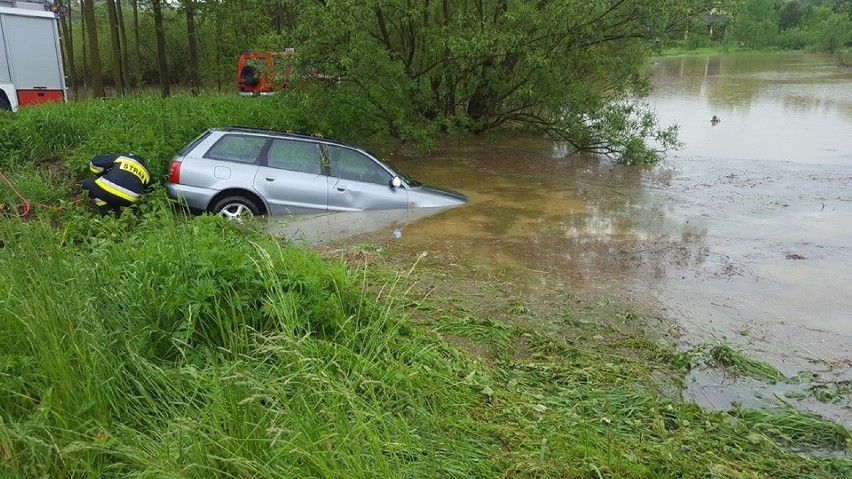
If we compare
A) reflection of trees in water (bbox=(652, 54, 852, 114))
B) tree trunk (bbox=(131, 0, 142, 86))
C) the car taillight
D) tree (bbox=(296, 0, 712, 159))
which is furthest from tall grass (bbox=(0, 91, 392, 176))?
reflection of trees in water (bbox=(652, 54, 852, 114))

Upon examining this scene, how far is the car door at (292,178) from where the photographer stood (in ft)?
27.3

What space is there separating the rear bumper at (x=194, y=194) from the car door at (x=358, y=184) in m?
1.56

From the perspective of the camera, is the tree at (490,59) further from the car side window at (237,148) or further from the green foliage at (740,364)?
the green foliage at (740,364)

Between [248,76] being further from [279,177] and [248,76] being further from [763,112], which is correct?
[763,112]

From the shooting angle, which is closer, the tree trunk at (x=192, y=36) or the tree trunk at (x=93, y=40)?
the tree trunk at (x=93, y=40)

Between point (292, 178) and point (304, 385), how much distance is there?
5.60 metres

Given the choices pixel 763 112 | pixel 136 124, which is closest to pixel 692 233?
pixel 136 124

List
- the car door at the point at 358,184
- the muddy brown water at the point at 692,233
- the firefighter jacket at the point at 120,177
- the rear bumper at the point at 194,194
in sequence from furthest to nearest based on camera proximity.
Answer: the car door at the point at 358,184
the rear bumper at the point at 194,194
the firefighter jacket at the point at 120,177
the muddy brown water at the point at 692,233

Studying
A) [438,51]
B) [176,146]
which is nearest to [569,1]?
[438,51]

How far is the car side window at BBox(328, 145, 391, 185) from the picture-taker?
28.6 feet

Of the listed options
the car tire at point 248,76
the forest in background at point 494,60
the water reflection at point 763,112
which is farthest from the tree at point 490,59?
the car tire at point 248,76

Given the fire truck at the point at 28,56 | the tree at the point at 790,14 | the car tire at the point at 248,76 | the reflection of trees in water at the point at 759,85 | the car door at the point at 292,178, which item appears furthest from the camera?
the tree at the point at 790,14

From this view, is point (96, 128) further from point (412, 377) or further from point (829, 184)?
point (829, 184)

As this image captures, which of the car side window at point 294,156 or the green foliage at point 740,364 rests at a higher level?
the car side window at point 294,156
